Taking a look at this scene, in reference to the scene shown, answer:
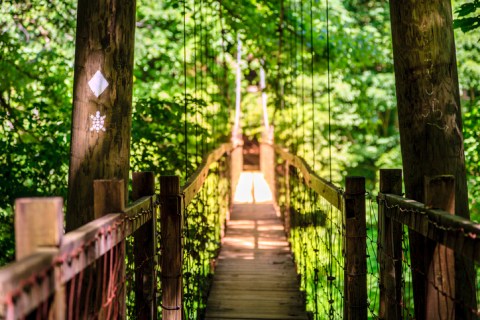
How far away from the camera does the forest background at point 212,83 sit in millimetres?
4961

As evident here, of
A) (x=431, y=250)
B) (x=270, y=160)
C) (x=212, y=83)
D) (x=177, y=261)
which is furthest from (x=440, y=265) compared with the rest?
(x=270, y=160)

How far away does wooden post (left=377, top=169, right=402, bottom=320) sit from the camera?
2225 millimetres

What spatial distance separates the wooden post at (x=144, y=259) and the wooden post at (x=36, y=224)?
3.53ft

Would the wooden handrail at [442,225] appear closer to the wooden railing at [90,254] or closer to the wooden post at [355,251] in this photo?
the wooden post at [355,251]

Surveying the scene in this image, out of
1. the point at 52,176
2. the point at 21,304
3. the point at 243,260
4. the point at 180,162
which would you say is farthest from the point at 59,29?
the point at 21,304

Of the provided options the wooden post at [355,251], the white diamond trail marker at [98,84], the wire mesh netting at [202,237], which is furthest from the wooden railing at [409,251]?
the white diamond trail marker at [98,84]

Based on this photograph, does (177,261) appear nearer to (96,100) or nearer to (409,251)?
(96,100)

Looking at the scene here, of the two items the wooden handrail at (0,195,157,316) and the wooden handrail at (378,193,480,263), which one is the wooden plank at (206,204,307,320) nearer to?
the wooden handrail at (378,193,480,263)

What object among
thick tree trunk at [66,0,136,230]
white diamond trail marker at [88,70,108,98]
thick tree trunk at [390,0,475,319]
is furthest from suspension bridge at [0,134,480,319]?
white diamond trail marker at [88,70,108,98]

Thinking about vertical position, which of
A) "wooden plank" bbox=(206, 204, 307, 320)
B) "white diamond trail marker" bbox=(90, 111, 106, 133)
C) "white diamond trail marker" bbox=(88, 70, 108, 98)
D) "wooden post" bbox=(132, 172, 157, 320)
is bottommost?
"wooden plank" bbox=(206, 204, 307, 320)

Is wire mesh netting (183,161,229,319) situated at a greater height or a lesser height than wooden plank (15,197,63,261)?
lesser

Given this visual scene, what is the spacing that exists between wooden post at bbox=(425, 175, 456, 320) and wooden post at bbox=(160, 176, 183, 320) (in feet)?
3.66

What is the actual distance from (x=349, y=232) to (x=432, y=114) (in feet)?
1.87

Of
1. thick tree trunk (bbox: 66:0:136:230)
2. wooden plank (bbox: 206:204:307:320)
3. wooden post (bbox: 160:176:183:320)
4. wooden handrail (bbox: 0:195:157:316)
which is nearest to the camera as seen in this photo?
wooden handrail (bbox: 0:195:157:316)
